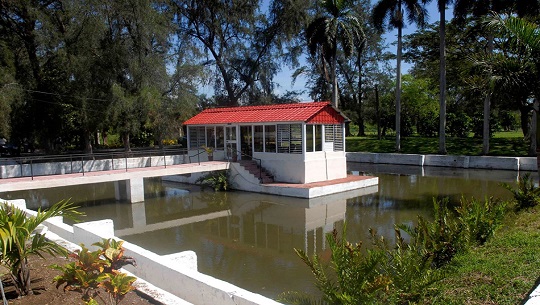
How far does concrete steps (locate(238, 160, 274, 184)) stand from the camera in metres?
19.4

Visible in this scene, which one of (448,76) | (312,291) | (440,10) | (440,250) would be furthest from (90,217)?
(448,76)

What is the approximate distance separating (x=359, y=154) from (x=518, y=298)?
85.5 feet

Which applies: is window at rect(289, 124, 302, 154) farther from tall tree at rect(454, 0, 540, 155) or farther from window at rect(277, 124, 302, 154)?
tall tree at rect(454, 0, 540, 155)

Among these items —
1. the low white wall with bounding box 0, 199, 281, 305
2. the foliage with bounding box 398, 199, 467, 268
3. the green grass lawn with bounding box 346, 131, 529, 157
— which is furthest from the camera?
the green grass lawn with bounding box 346, 131, 529, 157

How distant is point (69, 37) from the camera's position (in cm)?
2278

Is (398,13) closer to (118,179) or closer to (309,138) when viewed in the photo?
(309,138)

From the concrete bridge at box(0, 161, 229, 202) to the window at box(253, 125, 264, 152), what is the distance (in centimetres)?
165

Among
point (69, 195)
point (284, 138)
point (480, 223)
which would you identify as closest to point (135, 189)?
point (69, 195)

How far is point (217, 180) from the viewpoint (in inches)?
805

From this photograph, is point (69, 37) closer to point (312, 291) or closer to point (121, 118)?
point (121, 118)

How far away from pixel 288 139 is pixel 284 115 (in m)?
1.10

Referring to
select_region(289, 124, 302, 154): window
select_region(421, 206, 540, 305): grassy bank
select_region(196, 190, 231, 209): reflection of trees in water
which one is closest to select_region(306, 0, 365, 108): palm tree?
select_region(289, 124, 302, 154): window

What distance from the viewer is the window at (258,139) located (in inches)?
790

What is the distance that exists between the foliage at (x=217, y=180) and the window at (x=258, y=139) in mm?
1874
